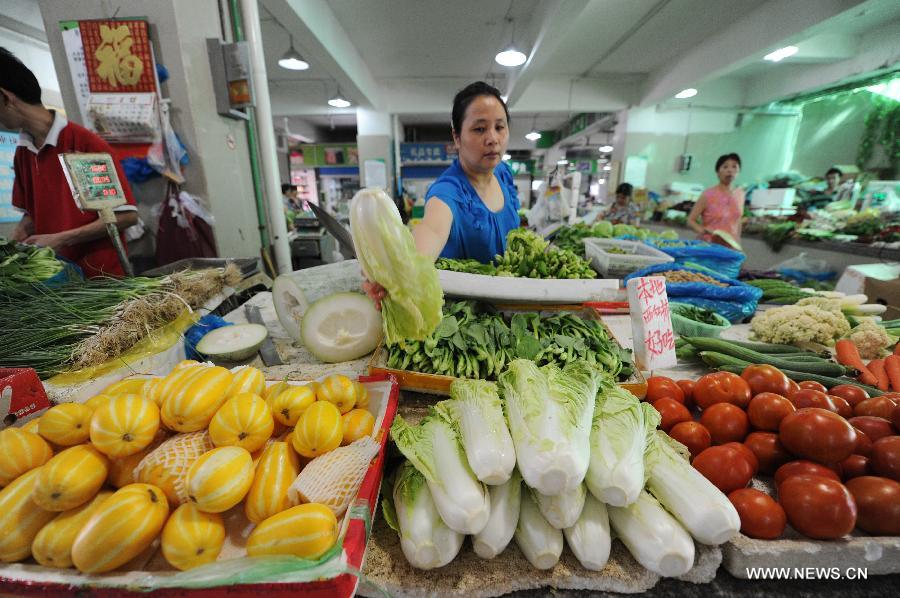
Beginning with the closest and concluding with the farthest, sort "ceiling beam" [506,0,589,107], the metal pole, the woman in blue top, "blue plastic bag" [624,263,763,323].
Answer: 1. the woman in blue top
2. "blue plastic bag" [624,263,763,323]
3. the metal pole
4. "ceiling beam" [506,0,589,107]

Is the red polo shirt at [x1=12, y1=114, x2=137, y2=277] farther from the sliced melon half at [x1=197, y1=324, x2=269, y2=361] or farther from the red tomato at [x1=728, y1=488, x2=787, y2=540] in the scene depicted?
the red tomato at [x1=728, y1=488, x2=787, y2=540]

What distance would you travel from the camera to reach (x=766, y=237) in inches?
287

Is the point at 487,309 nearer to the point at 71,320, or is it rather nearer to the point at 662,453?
the point at 662,453

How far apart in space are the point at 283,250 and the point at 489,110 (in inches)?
144

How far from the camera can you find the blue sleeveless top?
2576 millimetres

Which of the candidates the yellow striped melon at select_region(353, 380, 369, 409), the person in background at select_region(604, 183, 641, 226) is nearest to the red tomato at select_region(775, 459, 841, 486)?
the yellow striped melon at select_region(353, 380, 369, 409)

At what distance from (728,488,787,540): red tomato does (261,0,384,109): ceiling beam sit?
306 inches

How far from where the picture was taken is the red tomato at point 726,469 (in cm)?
119

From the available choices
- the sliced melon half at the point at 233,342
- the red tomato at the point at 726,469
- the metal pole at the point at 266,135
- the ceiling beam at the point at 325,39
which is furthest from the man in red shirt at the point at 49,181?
the ceiling beam at the point at 325,39

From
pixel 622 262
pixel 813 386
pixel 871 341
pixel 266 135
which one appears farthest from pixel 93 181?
pixel 871 341

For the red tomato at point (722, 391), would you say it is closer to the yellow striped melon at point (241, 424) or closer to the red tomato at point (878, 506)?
the red tomato at point (878, 506)

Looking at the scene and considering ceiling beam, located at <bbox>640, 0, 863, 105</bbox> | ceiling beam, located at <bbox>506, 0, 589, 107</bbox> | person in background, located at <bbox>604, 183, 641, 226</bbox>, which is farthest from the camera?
person in background, located at <bbox>604, 183, 641, 226</bbox>

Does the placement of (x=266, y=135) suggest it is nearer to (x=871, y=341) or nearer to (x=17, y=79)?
(x=17, y=79)

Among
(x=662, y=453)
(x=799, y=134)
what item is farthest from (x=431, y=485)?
(x=799, y=134)
